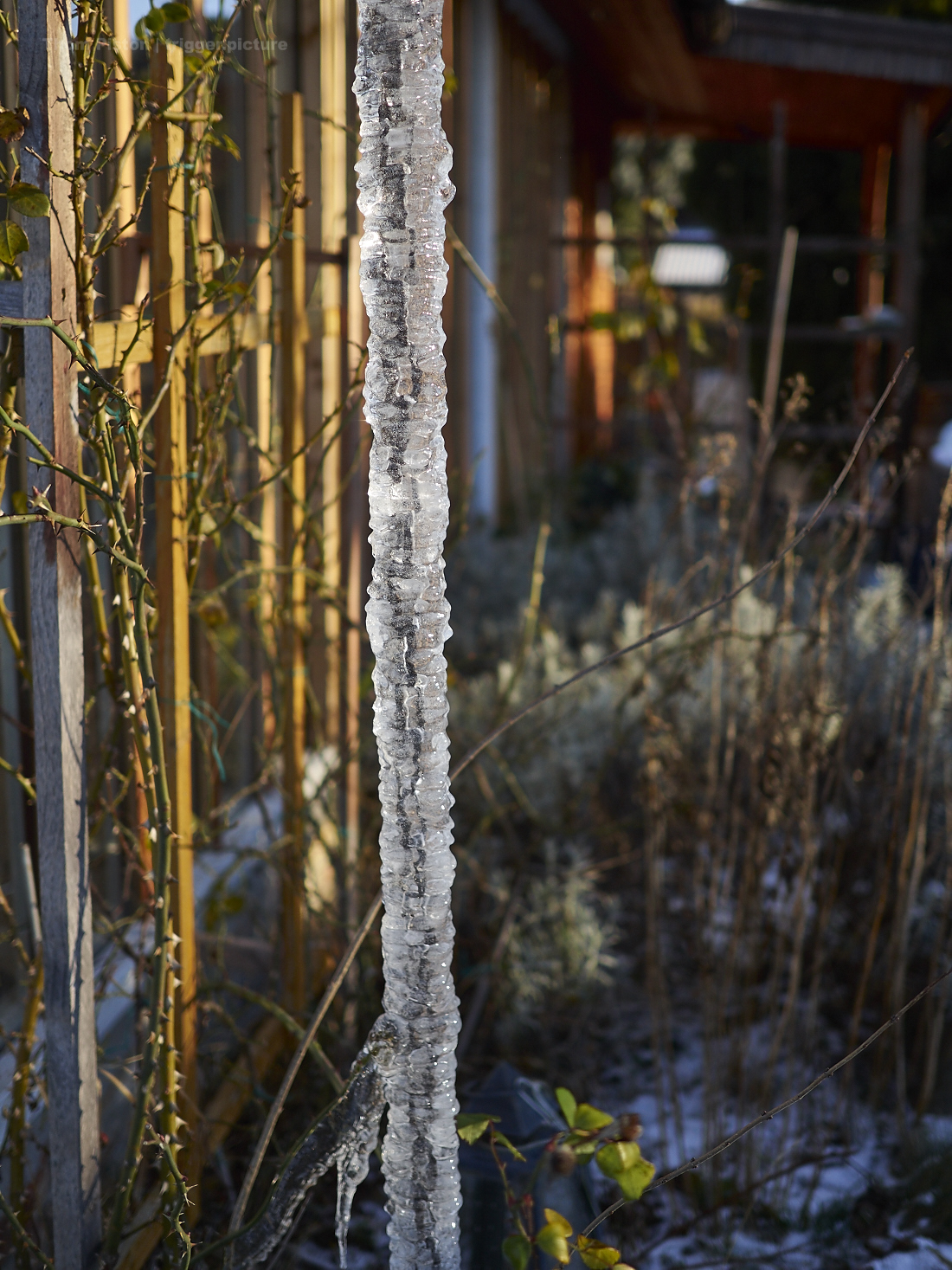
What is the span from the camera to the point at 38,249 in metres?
1.12

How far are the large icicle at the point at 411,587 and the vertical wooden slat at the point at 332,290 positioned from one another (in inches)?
42.8

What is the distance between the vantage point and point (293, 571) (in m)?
1.79

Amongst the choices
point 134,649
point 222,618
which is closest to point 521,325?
point 222,618

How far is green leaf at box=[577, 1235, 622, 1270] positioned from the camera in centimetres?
106

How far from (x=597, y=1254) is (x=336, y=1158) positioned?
0.31 m

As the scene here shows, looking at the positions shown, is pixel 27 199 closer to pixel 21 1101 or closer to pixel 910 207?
pixel 21 1101

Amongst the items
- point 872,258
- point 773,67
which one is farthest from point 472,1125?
point 872,258

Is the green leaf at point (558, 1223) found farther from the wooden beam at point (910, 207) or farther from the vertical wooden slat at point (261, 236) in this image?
the wooden beam at point (910, 207)

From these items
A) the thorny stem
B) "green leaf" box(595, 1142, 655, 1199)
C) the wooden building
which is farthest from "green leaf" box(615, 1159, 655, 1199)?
the wooden building

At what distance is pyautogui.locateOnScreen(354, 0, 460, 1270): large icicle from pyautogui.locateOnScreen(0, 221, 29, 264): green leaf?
32cm

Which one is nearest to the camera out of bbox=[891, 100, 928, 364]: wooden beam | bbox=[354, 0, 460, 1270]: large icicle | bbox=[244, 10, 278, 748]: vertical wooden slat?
bbox=[354, 0, 460, 1270]: large icicle

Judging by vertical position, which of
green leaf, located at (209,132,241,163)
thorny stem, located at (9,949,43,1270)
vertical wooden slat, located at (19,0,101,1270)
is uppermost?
green leaf, located at (209,132,241,163)

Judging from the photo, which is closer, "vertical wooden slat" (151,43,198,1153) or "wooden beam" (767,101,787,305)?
"vertical wooden slat" (151,43,198,1153)

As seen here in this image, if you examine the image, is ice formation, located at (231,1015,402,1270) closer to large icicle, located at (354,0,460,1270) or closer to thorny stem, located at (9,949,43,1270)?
large icicle, located at (354,0,460,1270)
